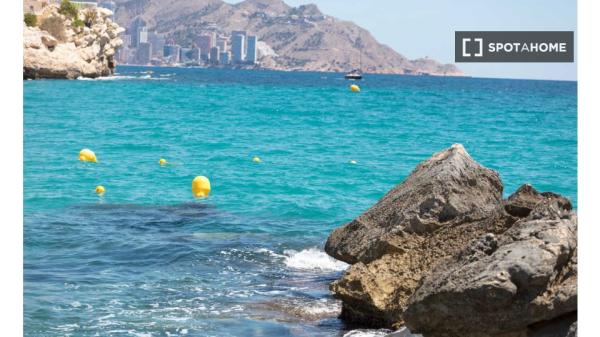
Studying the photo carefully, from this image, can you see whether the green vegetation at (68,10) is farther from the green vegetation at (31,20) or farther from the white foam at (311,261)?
the white foam at (311,261)

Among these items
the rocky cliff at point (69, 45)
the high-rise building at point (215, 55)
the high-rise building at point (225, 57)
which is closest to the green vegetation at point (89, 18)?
the rocky cliff at point (69, 45)

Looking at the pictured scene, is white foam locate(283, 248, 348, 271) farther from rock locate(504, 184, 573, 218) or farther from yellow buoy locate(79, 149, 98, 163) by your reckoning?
yellow buoy locate(79, 149, 98, 163)

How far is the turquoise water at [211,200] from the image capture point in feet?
29.8

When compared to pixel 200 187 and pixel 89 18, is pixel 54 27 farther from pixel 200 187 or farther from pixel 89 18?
pixel 200 187

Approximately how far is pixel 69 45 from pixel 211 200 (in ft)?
164

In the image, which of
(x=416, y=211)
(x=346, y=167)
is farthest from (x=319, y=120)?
(x=416, y=211)

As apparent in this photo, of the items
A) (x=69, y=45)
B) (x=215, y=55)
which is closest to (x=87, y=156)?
(x=69, y=45)

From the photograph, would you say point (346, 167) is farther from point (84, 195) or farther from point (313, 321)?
point (313, 321)

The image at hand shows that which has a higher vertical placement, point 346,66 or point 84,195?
point 346,66

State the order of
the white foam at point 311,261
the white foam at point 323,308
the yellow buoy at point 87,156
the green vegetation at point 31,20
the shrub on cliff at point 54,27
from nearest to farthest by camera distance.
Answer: the white foam at point 323,308
the white foam at point 311,261
the yellow buoy at point 87,156
the shrub on cliff at point 54,27
the green vegetation at point 31,20

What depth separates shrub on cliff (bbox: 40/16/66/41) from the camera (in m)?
64.4

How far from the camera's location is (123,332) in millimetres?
8266

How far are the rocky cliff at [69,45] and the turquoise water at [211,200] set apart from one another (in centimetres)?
1645
